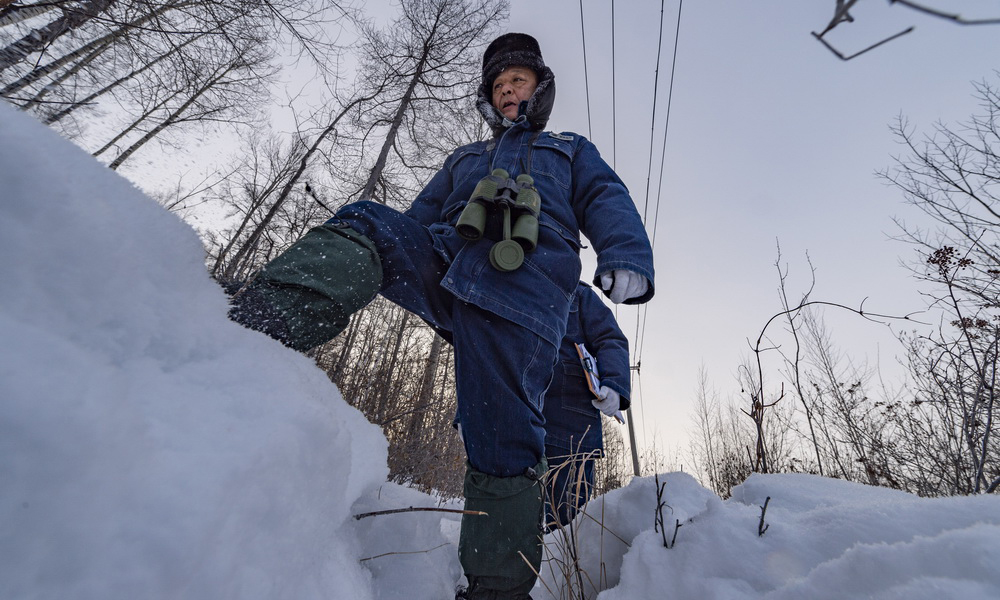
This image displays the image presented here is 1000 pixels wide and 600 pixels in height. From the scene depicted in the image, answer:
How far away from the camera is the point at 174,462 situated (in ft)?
1.49

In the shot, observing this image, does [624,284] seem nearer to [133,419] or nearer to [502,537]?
[502,537]

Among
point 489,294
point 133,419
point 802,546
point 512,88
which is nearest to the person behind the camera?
point 133,419

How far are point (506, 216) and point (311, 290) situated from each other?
665mm

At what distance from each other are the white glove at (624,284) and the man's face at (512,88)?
1153 millimetres

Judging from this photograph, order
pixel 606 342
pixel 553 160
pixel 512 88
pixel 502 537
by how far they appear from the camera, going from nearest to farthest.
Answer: pixel 502 537
pixel 553 160
pixel 512 88
pixel 606 342

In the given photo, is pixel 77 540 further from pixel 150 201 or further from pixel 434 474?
pixel 434 474

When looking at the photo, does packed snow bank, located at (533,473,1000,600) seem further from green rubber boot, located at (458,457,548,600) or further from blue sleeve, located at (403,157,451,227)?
blue sleeve, located at (403,157,451,227)

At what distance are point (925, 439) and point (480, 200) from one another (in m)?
5.92

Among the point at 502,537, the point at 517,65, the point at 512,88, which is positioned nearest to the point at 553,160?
the point at 512,88

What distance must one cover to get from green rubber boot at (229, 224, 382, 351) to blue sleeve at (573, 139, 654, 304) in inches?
31.4

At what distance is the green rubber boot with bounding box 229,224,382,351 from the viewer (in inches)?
36.1

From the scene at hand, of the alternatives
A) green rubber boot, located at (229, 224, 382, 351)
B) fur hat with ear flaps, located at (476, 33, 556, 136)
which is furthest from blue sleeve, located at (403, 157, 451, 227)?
green rubber boot, located at (229, 224, 382, 351)

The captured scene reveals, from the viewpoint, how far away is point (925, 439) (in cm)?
443

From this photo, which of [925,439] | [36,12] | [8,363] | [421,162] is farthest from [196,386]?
[421,162]
